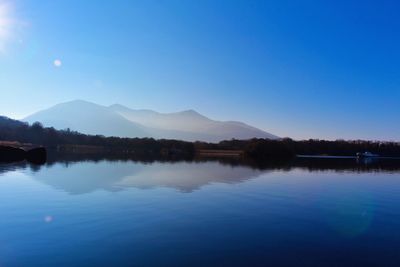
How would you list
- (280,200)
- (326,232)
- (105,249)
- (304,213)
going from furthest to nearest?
(280,200), (304,213), (326,232), (105,249)

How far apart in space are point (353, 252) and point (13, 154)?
93.9 metres

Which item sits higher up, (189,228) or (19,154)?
(19,154)

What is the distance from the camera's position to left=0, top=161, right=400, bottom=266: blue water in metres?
→ 17.1

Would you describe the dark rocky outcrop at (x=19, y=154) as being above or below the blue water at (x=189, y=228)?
above

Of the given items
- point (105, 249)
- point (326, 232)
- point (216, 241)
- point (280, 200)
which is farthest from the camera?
point (280, 200)

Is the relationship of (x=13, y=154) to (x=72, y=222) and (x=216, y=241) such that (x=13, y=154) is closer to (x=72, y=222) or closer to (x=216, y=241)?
(x=72, y=222)

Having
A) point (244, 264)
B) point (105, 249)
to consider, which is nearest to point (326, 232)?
point (244, 264)

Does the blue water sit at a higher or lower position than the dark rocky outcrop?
lower

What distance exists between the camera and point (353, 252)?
19.0 m

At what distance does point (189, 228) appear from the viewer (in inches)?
906

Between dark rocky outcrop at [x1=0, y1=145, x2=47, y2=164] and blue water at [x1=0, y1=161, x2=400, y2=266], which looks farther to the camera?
dark rocky outcrop at [x1=0, y1=145, x2=47, y2=164]

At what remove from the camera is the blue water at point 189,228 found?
17.1m

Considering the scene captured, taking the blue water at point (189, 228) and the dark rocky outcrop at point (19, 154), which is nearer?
the blue water at point (189, 228)

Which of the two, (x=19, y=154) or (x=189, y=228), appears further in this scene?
(x=19, y=154)
